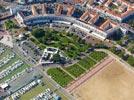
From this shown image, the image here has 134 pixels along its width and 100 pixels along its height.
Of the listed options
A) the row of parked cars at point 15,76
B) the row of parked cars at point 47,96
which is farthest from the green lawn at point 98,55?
the row of parked cars at point 15,76

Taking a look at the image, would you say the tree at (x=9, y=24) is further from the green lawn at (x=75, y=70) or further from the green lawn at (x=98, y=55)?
the green lawn at (x=98, y=55)

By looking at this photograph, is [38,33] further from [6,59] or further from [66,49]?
[6,59]

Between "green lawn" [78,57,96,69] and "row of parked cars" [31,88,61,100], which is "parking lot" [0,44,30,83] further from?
"green lawn" [78,57,96,69]

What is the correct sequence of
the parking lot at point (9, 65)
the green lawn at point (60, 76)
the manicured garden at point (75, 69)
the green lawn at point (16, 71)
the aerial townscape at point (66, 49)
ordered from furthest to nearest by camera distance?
the parking lot at point (9, 65) < the green lawn at point (16, 71) < the manicured garden at point (75, 69) < the green lawn at point (60, 76) < the aerial townscape at point (66, 49)

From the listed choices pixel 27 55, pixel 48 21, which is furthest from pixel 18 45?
pixel 48 21

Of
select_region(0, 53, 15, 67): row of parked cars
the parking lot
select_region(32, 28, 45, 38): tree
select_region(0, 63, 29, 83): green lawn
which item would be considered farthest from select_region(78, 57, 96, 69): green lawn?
select_region(0, 53, 15, 67): row of parked cars

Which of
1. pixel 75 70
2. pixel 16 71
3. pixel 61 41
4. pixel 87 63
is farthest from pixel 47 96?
pixel 61 41
